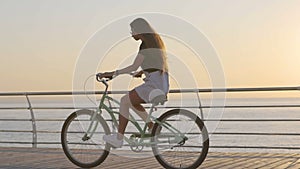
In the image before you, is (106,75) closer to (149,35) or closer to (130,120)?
(130,120)

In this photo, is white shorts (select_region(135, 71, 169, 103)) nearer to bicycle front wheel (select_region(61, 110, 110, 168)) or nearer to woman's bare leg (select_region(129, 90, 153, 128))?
woman's bare leg (select_region(129, 90, 153, 128))

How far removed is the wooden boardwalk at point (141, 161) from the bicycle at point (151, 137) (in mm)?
190

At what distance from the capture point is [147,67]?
514 cm

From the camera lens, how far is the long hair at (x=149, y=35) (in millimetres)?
5105

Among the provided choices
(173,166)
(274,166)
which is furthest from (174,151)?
(274,166)

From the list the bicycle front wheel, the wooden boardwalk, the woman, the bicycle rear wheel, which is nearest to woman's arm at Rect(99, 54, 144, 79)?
the woman

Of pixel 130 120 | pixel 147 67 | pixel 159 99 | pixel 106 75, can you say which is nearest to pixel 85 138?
pixel 130 120

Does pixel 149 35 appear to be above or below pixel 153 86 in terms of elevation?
above

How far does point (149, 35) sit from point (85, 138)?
1400 millimetres

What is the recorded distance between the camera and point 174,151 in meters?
5.47

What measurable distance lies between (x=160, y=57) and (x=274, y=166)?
169 cm

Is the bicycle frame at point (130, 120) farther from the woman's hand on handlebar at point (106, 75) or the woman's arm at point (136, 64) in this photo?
the woman's arm at point (136, 64)

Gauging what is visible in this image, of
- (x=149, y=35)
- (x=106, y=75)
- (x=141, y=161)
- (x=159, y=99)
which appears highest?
(x=149, y=35)

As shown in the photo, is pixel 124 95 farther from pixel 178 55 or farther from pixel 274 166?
pixel 274 166
